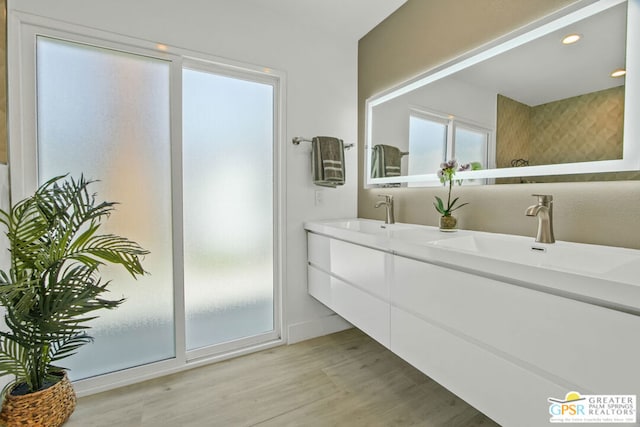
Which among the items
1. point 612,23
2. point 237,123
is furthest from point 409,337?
point 237,123

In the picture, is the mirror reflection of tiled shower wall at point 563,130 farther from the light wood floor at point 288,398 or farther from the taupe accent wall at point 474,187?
the light wood floor at point 288,398

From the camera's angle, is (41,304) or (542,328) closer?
(542,328)

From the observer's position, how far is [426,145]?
1942 millimetres

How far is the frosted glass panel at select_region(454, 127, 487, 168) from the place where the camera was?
159cm

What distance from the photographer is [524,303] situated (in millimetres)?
910

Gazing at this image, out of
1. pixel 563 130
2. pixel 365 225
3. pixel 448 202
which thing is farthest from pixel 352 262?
pixel 563 130

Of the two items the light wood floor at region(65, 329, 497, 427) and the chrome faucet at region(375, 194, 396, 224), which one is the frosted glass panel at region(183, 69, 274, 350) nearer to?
the light wood floor at region(65, 329, 497, 427)

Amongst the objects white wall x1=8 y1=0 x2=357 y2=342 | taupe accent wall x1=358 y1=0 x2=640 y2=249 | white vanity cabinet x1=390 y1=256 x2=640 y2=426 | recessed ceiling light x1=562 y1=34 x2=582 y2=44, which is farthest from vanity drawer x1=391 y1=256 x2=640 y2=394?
white wall x1=8 y1=0 x2=357 y2=342

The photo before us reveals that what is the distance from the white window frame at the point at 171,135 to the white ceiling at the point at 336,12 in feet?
1.41

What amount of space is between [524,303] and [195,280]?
186 cm

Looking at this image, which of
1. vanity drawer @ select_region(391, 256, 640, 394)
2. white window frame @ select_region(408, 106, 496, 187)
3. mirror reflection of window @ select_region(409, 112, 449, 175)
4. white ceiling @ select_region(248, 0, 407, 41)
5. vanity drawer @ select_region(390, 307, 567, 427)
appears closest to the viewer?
vanity drawer @ select_region(391, 256, 640, 394)

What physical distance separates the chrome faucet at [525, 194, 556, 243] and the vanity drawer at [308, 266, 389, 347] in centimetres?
78

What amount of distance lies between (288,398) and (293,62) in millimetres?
2317

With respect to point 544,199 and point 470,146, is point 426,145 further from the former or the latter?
point 544,199
